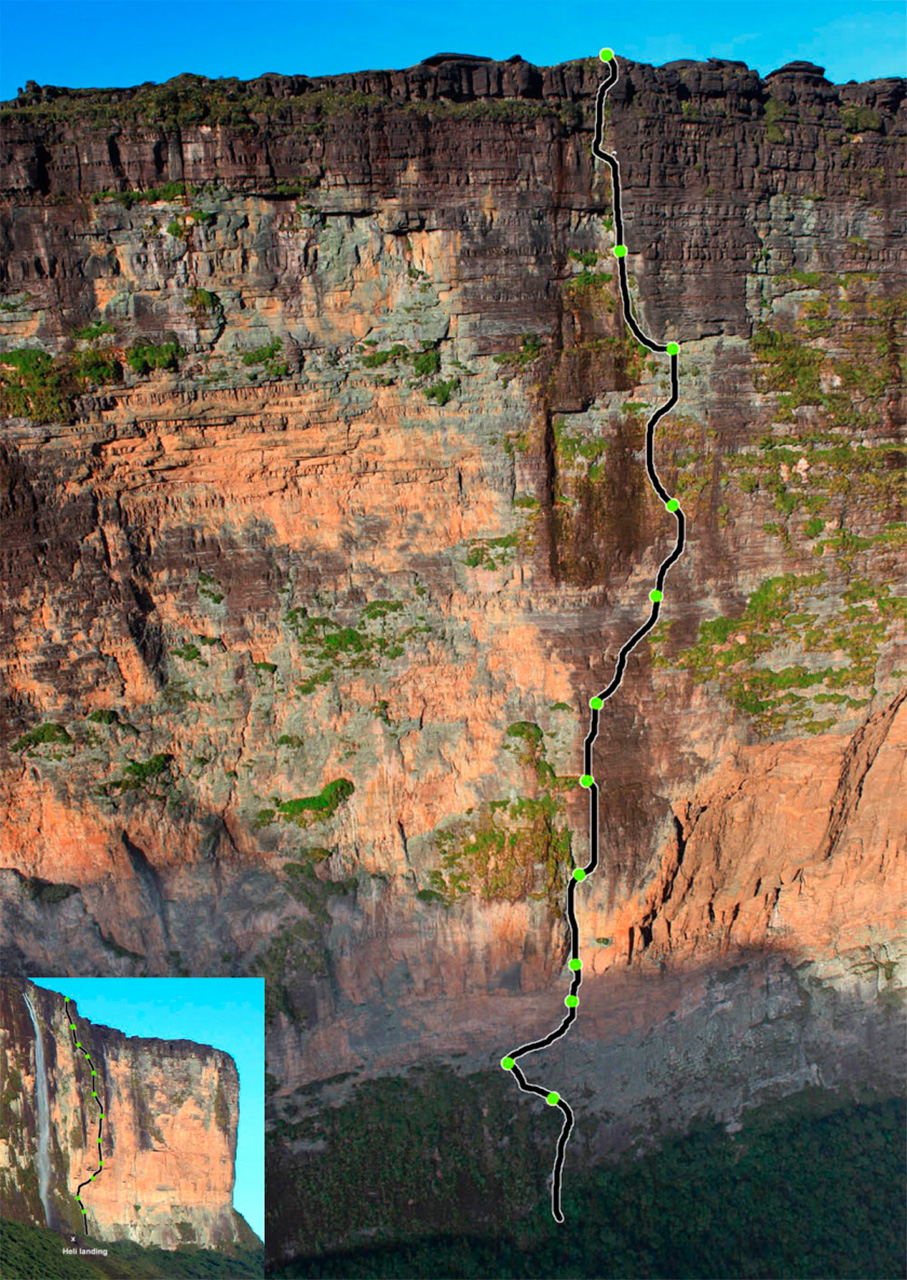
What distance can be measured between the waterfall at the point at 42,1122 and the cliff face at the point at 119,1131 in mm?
24

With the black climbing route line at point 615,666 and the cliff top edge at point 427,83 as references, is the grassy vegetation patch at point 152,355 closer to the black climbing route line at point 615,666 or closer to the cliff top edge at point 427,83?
the cliff top edge at point 427,83

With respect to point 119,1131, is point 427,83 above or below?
above

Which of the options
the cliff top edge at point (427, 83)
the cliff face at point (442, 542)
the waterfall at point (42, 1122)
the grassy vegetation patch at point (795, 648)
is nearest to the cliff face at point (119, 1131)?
the waterfall at point (42, 1122)

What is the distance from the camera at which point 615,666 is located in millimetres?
10344

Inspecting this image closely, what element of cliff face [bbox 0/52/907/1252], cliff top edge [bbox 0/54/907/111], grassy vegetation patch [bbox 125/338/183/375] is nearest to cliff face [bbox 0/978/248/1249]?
cliff face [bbox 0/52/907/1252]

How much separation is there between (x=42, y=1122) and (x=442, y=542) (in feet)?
27.9

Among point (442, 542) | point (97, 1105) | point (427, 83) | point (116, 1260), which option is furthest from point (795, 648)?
point (116, 1260)

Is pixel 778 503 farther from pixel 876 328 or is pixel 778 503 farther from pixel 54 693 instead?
pixel 54 693

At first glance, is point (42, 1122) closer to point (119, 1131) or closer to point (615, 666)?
point (119, 1131)

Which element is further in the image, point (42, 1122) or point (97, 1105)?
point (97, 1105)

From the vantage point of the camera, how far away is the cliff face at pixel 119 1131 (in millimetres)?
9367

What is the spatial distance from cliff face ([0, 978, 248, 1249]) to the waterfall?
2cm

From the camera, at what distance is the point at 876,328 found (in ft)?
32.7

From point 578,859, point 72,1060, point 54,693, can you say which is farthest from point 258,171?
point 72,1060
